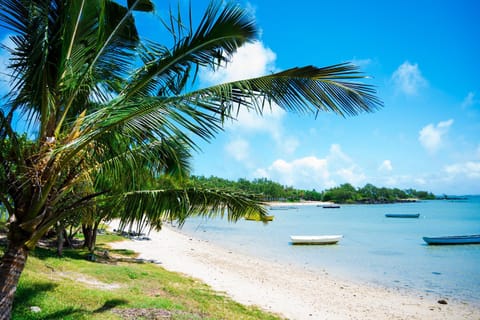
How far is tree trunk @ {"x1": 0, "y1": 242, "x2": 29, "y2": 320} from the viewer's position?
3043mm

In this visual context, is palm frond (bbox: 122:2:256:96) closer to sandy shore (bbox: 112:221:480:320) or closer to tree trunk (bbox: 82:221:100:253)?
sandy shore (bbox: 112:221:480:320)

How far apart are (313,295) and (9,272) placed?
32.5 feet

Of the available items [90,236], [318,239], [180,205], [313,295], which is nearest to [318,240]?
[318,239]

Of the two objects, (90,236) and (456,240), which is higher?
(90,236)

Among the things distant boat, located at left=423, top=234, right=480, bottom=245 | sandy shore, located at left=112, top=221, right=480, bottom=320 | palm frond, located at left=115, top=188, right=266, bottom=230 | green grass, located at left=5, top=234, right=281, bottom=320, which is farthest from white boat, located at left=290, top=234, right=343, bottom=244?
palm frond, located at left=115, top=188, right=266, bottom=230

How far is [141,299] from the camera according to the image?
6520 millimetres

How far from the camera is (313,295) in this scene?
10.9 meters

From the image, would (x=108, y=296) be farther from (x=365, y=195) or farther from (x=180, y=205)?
(x=365, y=195)

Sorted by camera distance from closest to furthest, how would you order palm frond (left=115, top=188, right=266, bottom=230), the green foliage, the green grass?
palm frond (left=115, top=188, right=266, bottom=230)
the green grass
the green foliage

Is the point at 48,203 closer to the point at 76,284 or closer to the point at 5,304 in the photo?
→ the point at 5,304

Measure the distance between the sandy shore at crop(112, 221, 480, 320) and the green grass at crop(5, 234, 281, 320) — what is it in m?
1.19

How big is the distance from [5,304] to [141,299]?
3782mm

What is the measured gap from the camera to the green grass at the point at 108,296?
5203mm

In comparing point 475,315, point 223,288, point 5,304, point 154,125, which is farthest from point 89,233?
point 475,315
